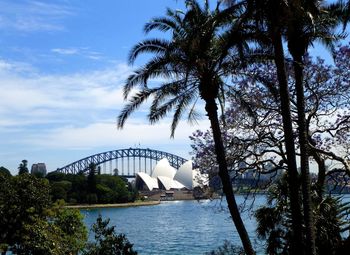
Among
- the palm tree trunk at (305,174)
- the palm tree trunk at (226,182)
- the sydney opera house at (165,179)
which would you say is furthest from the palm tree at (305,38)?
the sydney opera house at (165,179)

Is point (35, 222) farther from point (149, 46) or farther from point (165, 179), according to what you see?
point (165, 179)

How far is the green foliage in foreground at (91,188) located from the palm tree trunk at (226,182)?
319ft

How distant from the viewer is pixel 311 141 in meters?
14.8

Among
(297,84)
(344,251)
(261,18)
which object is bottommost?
(344,251)

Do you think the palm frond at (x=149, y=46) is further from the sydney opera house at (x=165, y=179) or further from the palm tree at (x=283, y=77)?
the sydney opera house at (x=165, y=179)

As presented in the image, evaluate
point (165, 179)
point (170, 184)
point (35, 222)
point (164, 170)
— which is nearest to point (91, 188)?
point (170, 184)

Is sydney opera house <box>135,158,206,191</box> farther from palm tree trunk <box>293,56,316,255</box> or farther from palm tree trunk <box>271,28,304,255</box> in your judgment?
palm tree trunk <box>271,28,304,255</box>

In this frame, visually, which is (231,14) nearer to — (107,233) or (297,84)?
(297,84)

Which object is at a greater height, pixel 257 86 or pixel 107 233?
Result: pixel 257 86

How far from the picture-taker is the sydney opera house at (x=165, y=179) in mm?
153000

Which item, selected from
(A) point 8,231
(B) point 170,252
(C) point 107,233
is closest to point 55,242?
(C) point 107,233

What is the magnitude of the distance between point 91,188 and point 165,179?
46317mm

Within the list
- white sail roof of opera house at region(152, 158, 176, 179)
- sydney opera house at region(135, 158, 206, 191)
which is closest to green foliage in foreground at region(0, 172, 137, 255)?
sydney opera house at region(135, 158, 206, 191)

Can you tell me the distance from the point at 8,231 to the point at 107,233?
10.2 meters
